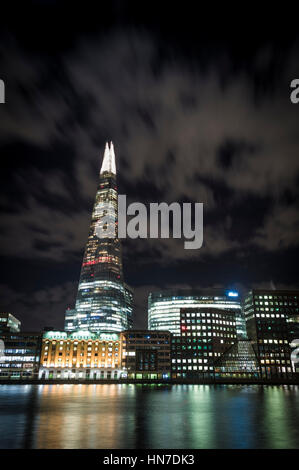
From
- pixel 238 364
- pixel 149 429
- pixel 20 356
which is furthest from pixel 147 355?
pixel 149 429

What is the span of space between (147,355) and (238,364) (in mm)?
51091

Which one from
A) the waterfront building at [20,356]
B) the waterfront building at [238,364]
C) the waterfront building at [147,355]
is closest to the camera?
the waterfront building at [20,356]

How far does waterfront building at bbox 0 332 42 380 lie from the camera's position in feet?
593

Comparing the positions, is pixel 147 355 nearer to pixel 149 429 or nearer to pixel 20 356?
pixel 20 356

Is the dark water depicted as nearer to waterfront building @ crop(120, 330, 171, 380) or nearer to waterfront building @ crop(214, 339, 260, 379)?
waterfront building @ crop(120, 330, 171, 380)

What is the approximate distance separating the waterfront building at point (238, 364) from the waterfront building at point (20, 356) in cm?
10288

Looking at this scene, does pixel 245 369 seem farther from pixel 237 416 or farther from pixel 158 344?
pixel 237 416

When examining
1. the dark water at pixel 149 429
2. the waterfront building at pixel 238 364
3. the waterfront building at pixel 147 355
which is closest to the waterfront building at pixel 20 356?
the waterfront building at pixel 147 355

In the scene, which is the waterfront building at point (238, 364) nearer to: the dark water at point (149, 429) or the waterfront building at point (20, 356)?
the waterfront building at point (20, 356)

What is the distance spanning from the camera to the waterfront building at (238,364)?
Answer: 7387 inches
